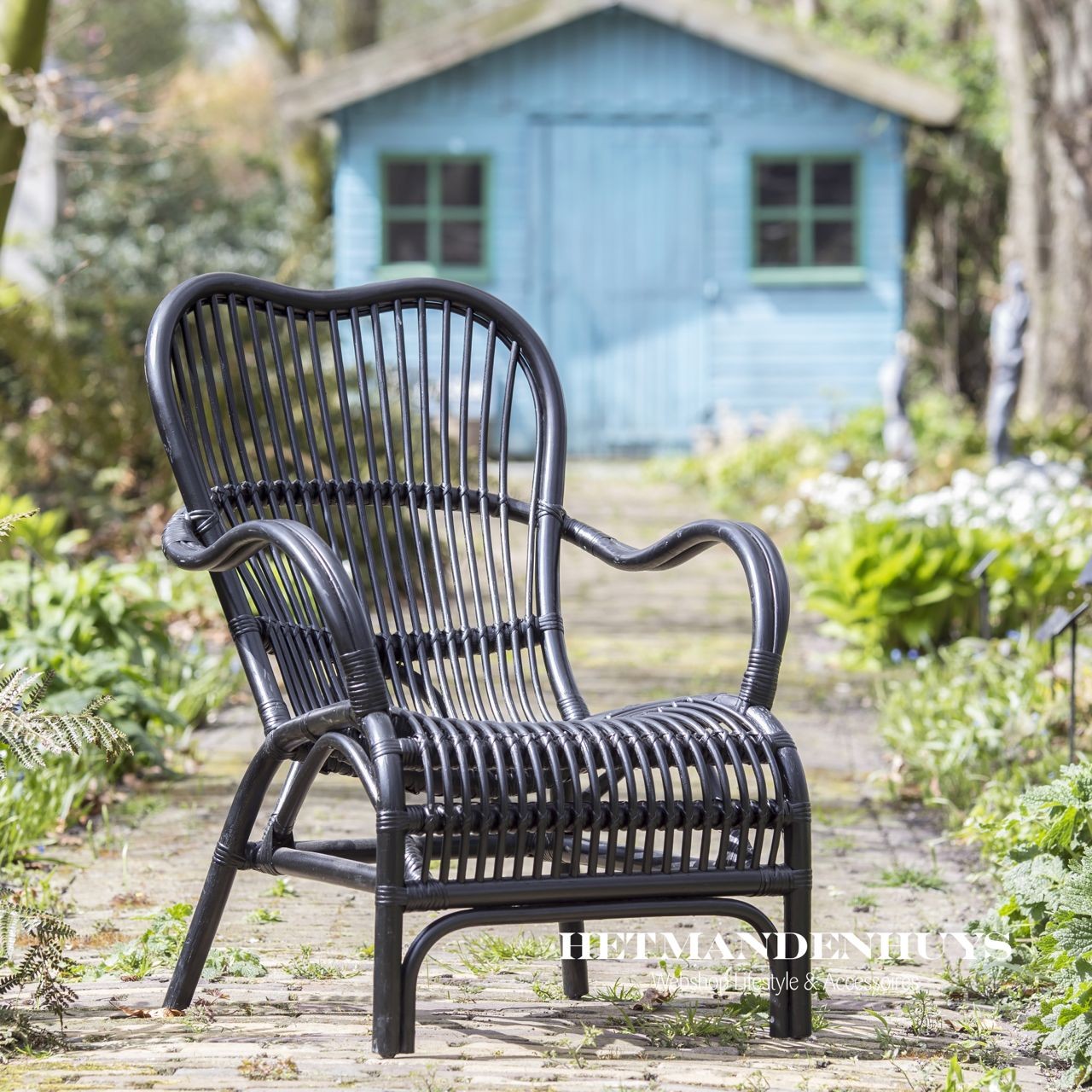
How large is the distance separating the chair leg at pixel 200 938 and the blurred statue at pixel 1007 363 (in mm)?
6630

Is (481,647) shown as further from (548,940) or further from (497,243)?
(497,243)

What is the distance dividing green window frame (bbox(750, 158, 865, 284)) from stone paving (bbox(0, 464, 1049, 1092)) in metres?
9.18

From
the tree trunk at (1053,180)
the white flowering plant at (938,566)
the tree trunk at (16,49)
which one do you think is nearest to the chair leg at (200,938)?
the white flowering plant at (938,566)

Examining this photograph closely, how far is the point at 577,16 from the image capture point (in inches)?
502

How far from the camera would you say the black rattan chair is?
218 cm

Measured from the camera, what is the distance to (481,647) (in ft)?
9.50

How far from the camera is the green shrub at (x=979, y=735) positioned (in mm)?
4016

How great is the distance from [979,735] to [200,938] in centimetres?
245

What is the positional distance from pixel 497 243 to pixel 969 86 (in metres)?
4.97

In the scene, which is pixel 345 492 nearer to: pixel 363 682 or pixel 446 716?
pixel 446 716

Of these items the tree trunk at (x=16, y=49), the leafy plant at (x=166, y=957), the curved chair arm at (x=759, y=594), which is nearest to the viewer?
the curved chair arm at (x=759, y=594)

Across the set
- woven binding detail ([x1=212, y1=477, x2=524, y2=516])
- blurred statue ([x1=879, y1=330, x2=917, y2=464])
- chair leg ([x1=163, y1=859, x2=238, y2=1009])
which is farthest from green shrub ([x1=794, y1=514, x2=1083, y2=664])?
chair leg ([x1=163, y1=859, x2=238, y2=1009])

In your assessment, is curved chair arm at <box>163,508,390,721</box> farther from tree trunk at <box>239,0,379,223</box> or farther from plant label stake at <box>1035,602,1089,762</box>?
tree trunk at <box>239,0,379,223</box>

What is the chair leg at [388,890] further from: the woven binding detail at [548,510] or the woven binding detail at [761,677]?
the woven binding detail at [548,510]
